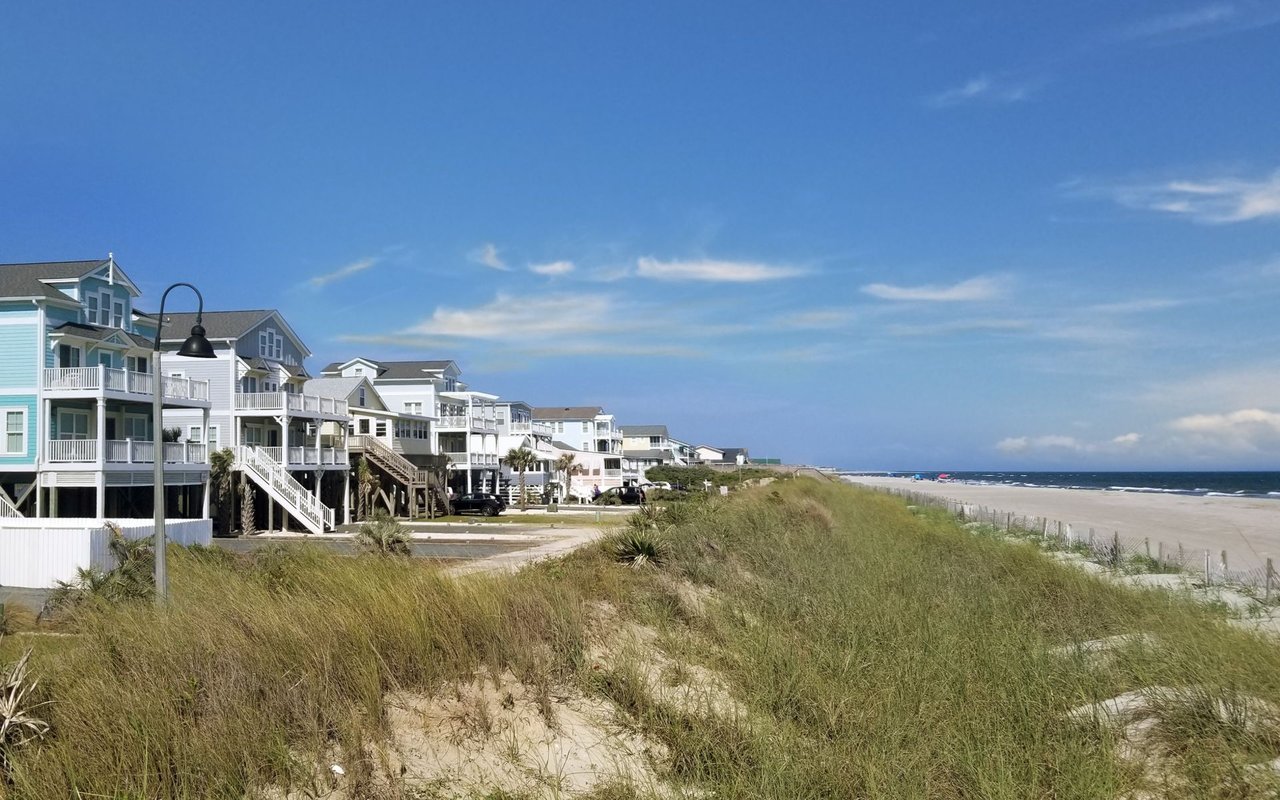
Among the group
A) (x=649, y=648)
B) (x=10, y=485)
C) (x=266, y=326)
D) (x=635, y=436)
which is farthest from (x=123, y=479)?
(x=635, y=436)

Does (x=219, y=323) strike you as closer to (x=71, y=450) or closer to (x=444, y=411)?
(x=71, y=450)

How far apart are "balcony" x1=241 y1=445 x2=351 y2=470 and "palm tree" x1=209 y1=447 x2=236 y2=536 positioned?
59.3 inches

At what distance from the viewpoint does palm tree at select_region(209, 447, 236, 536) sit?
130 ft

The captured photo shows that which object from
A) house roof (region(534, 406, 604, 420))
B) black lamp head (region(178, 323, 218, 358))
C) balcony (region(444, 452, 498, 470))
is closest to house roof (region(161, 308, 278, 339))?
balcony (region(444, 452, 498, 470))

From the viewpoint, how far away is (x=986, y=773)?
687cm

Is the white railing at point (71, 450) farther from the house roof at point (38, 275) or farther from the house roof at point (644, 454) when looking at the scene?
the house roof at point (644, 454)

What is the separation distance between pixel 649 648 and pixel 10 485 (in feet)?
106

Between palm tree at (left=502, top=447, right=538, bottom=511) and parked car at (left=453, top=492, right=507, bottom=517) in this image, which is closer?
parked car at (left=453, top=492, right=507, bottom=517)

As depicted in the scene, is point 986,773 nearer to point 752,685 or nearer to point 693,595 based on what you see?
point 752,685

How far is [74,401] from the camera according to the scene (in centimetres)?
3466

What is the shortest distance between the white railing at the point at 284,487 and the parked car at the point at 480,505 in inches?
510

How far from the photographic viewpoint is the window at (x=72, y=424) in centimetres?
3412

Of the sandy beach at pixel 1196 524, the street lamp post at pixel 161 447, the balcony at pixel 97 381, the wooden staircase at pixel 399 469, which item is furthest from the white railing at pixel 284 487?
the sandy beach at pixel 1196 524

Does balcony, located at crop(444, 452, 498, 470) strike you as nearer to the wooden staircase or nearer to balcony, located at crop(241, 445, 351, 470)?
the wooden staircase
